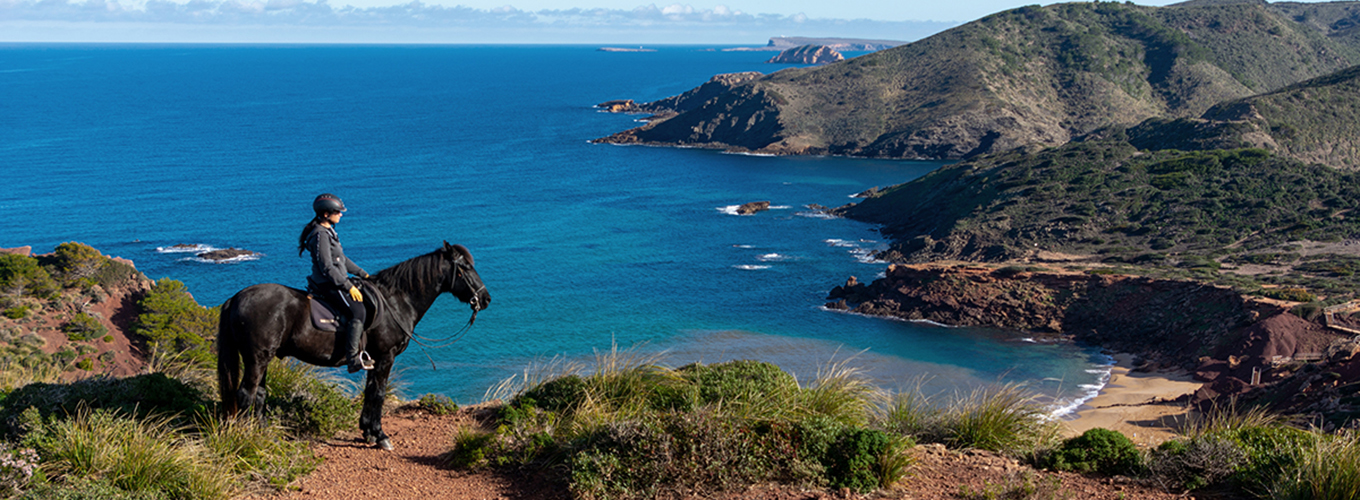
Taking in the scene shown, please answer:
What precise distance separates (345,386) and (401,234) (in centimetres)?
6541

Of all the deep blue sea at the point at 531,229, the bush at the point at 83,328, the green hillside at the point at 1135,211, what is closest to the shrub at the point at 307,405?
the deep blue sea at the point at 531,229

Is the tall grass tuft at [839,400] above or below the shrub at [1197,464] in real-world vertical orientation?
below

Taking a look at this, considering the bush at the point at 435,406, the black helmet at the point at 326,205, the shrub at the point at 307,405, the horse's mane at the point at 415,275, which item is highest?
the black helmet at the point at 326,205

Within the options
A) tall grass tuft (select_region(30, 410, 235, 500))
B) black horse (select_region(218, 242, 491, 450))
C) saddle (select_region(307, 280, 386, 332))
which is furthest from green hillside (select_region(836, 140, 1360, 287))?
tall grass tuft (select_region(30, 410, 235, 500))

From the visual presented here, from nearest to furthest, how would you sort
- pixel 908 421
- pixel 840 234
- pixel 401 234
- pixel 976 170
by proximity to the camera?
1. pixel 908 421
2. pixel 401 234
3. pixel 840 234
4. pixel 976 170

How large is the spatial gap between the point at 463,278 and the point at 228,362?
280 centimetres

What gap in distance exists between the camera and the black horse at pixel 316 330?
32.6 ft

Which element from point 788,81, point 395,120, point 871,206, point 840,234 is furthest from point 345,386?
point 395,120

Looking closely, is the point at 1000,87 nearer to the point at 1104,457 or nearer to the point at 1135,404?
the point at 1135,404

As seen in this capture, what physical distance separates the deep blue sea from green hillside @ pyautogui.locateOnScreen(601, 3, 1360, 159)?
888 cm

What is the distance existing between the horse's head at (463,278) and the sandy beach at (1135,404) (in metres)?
26.5

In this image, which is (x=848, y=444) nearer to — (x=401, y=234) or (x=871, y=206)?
(x=401, y=234)

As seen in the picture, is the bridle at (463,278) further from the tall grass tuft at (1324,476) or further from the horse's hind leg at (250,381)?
the tall grass tuft at (1324,476)

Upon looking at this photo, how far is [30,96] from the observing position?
644 ft
